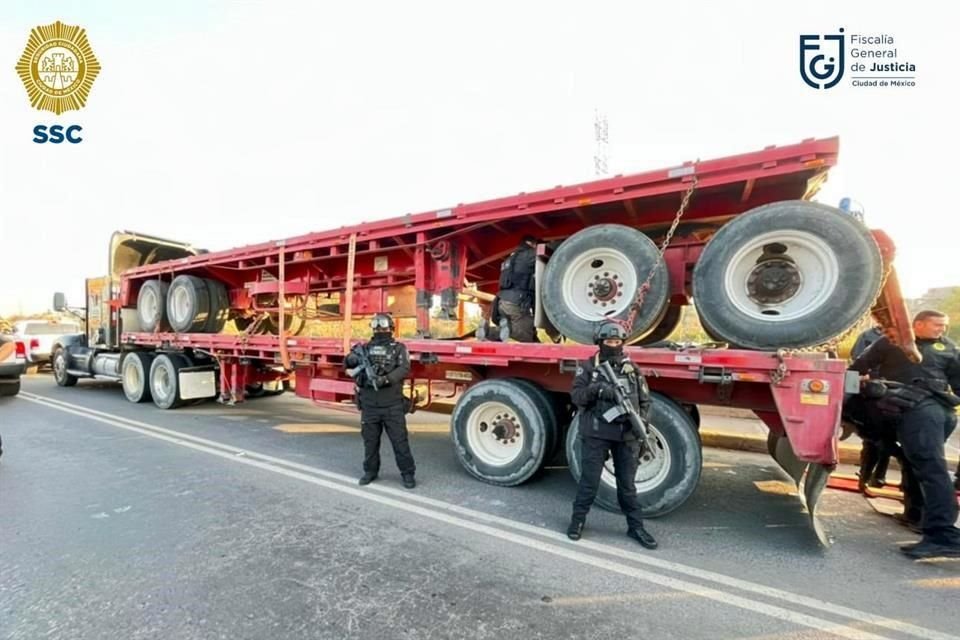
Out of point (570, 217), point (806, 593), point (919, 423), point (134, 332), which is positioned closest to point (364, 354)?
point (570, 217)

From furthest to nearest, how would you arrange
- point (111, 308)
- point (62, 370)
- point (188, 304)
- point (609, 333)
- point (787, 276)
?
point (62, 370), point (111, 308), point (188, 304), point (787, 276), point (609, 333)

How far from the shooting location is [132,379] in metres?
8.30


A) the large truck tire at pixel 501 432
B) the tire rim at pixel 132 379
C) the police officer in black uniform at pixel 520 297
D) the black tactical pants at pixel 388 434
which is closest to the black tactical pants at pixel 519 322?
the police officer in black uniform at pixel 520 297

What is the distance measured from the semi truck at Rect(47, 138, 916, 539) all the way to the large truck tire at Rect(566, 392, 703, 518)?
0.01 m

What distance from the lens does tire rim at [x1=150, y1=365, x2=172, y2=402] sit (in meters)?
7.69

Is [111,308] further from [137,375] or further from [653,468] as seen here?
[653,468]

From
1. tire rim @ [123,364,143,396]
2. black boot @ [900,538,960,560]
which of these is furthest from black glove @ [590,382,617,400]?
tire rim @ [123,364,143,396]

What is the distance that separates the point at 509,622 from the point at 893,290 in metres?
3.65

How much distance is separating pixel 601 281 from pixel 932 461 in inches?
102

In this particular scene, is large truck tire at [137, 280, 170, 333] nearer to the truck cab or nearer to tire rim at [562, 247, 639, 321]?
the truck cab

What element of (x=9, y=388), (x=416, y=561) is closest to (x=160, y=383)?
(x=9, y=388)

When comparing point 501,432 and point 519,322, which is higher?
point 519,322

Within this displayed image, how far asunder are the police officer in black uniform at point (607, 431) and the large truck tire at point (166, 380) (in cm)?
719

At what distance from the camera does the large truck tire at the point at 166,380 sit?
7461 mm
